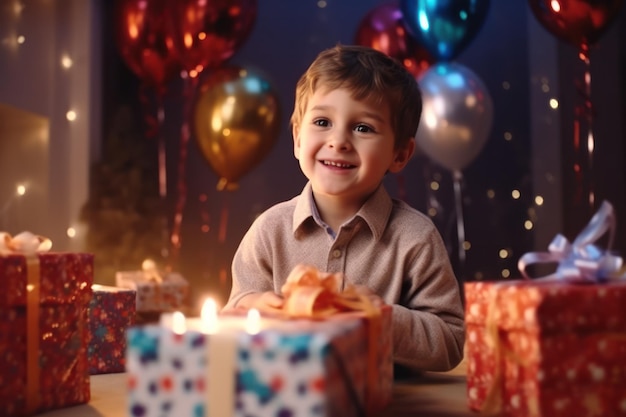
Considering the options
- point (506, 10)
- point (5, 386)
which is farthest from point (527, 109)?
point (5, 386)

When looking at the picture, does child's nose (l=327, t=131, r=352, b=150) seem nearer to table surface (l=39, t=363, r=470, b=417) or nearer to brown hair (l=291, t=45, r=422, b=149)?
brown hair (l=291, t=45, r=422, b=149)

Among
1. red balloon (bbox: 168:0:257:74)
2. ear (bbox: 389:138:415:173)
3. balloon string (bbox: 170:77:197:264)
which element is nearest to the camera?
ear (bbox: 389:138:415:173)

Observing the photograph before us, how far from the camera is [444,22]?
2.89m

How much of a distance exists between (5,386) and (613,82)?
3072mm

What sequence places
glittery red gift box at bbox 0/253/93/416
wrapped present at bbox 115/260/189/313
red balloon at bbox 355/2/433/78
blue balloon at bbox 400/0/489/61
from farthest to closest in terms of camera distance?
red balloon at bbox 355/2/433/78 < blue balloon at bbox 400/0/489/61 < wrapped present at bbox 115/260/189/313 < glittery red gift box at bbox 0/253/93/416

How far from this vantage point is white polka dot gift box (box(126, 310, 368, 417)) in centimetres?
71

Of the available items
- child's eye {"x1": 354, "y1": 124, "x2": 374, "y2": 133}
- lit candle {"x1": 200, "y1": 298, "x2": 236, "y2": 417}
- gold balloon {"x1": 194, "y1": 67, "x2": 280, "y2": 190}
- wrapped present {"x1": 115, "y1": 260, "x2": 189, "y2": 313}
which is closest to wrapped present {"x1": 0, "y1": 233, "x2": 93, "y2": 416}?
lit candle {"x1": 200, "y1": 298, "x2": 236, "y2": 417}

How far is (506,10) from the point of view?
3908 mm

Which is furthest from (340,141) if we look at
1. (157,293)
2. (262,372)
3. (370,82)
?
(157,293)

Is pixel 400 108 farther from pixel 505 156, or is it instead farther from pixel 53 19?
pixel 505 156

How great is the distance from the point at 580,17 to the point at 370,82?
1615mm

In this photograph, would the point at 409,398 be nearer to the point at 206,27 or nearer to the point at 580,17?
the point at 580,17

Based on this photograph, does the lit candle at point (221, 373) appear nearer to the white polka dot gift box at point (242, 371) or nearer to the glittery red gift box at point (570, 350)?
the white polka dot gift box at point (242, 371)

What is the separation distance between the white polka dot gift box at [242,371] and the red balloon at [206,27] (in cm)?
237
